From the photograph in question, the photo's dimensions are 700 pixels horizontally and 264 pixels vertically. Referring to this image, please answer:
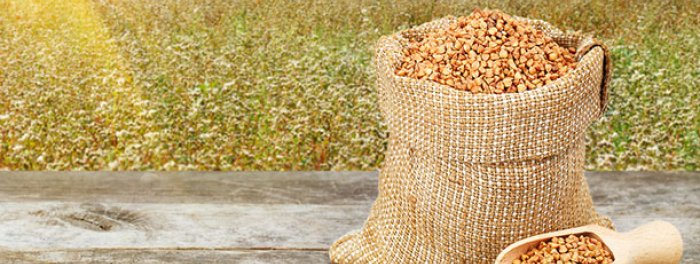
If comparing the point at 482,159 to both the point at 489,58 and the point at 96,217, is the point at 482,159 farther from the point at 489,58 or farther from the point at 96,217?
the point at 96,217

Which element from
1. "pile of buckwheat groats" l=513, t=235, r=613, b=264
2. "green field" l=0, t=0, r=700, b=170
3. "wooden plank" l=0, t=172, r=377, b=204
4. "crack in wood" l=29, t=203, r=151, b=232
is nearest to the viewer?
"pile of buckwheat groats" l=513, t=235, r=613, b=264

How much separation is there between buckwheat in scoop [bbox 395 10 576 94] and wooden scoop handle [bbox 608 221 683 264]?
331mm

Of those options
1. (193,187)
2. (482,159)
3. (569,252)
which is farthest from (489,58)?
(193,187)

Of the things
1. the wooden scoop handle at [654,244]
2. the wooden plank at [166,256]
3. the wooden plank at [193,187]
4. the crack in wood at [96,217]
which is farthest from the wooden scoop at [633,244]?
the crack in wood at [96,217]

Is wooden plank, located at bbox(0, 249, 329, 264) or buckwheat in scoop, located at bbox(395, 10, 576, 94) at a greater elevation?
buckwheat in scoop, located at bbox(395, 10, 576, 94)

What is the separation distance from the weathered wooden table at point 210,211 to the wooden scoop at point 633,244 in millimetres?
337

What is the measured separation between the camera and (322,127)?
236cm

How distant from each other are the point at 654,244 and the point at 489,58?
463mm

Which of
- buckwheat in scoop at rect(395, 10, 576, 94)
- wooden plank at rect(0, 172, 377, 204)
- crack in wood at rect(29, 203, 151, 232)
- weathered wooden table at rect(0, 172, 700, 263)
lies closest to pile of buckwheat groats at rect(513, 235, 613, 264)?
buckwheat in scoop at rect(395, 10, 576, 94)

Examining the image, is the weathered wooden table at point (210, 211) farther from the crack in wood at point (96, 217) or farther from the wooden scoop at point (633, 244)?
the wooden scoop at point (633, 244)

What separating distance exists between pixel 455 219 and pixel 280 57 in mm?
1062

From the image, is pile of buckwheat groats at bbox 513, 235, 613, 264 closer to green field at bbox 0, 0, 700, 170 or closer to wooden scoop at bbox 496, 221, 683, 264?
wooden scoop at bbox 496, 221, 683, 264

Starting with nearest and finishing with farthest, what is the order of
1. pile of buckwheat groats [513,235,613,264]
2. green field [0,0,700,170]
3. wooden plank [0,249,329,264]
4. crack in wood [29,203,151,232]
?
pile of buckwheat groats [513,235,613,264] < wooden plank [0,249,329,264] < crack in wood [29,203,151,232] < green field [0,0,700,170]

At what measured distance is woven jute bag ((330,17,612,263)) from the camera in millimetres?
1341
